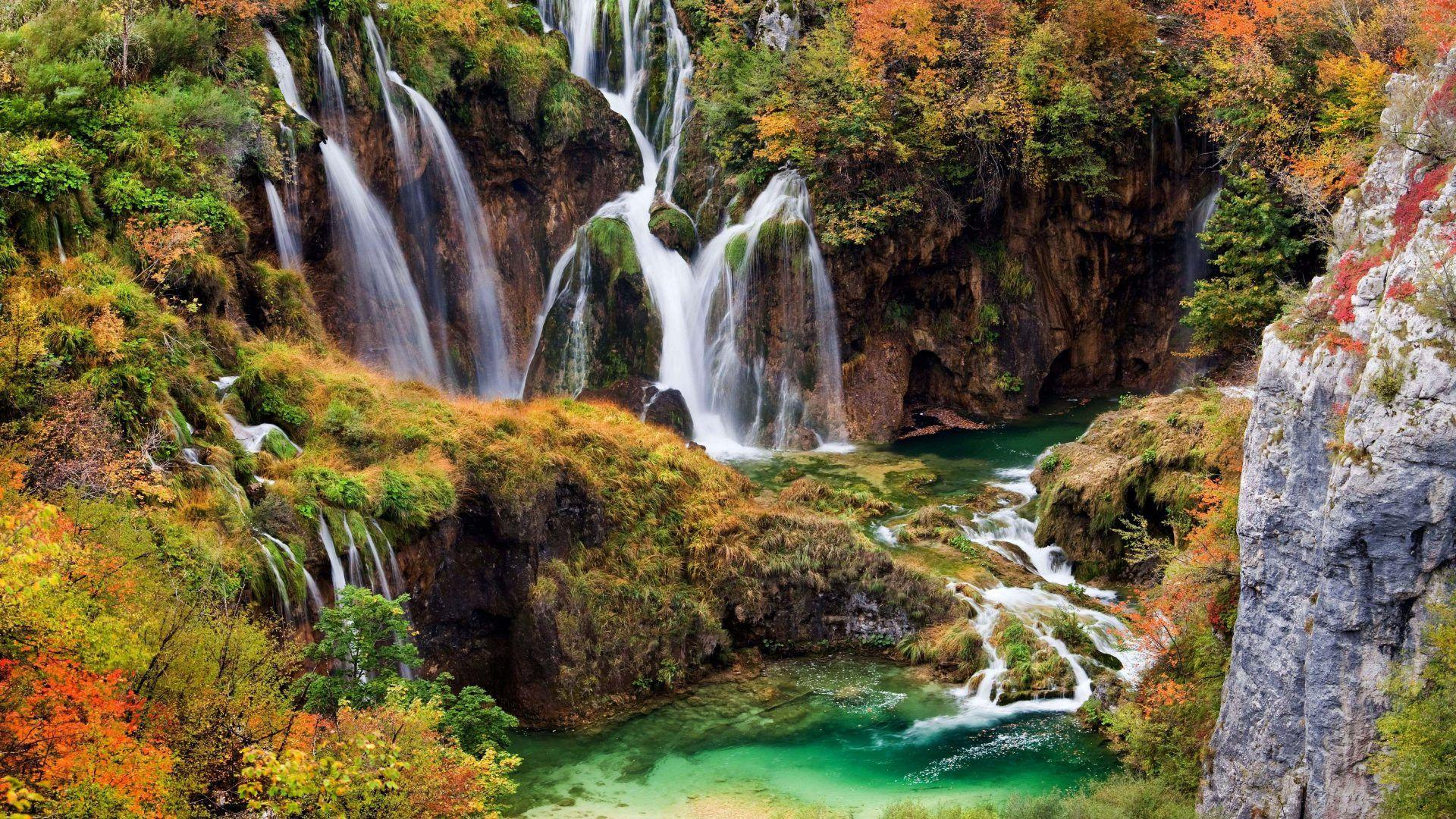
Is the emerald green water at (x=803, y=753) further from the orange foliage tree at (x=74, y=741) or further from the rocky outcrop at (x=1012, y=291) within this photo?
the rocky outcrop at (x=1012, y=291)

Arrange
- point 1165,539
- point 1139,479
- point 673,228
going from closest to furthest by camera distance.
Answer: point 1165,539 → point 1139,479 → point 673,228

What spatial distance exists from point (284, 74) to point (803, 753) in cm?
1768

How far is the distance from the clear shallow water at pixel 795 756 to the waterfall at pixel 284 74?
49.0ft

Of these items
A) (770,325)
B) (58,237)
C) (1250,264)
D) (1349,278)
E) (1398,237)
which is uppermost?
(58,237)

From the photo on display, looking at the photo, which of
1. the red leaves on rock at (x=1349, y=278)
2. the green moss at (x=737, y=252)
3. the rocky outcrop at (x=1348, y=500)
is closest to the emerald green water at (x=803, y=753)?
the rocky outcrop at (x=1348, y=500)

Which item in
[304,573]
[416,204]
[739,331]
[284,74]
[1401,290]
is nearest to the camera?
[1401,290]

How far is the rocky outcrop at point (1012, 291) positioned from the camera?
27844 millimetres

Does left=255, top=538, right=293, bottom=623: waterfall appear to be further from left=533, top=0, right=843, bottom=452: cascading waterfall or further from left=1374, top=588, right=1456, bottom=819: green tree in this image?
left=533, top=0, right=843, bottom=452: cascading waterfall

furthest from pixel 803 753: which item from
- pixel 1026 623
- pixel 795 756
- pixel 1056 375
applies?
pixel 1056 375

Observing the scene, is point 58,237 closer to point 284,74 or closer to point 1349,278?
point 284,74

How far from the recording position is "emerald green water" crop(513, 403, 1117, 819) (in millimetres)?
12344

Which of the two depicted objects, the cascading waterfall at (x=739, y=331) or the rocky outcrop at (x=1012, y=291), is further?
the rocky outcrop at (x=1012, y=291)

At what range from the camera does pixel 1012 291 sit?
1136 inches

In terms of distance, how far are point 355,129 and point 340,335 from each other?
16.4 feet
